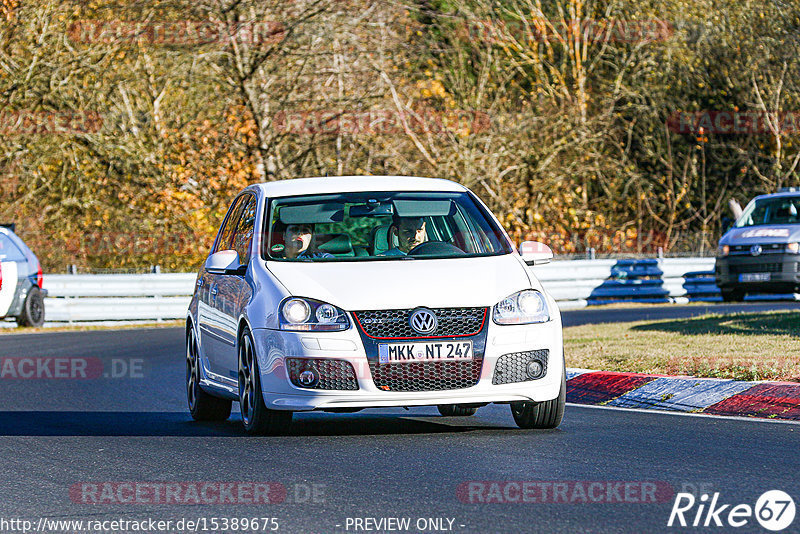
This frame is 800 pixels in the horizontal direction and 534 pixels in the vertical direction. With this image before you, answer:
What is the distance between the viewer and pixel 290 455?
325 inches

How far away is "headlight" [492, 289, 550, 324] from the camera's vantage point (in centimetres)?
880

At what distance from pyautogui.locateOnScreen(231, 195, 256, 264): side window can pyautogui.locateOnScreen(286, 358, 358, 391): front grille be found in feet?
3.98

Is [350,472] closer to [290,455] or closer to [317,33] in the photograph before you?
[290,455]

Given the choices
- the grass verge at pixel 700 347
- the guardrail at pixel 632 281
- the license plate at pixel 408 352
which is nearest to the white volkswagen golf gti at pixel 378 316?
the license plate at pixel 408 352

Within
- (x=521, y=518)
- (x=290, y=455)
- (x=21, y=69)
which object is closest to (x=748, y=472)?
(x=521, y=518)

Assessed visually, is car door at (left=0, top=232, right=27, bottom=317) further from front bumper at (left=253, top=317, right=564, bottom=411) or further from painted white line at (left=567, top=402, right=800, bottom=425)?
front bumper at (left=253, top=317, right=564, bottom=411)

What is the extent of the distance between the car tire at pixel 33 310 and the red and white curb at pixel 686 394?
12.8 metres

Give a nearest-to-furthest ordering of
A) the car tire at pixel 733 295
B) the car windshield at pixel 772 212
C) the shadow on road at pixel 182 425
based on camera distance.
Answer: the shadow on road at pixel 182 425 → the car windshield at pixel 772 212 → the car tire at pixel 733 295

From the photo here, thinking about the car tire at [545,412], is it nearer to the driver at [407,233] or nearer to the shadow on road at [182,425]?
the shadow on road at [182,425]

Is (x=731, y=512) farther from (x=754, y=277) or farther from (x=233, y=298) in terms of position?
(x=754, y=277)

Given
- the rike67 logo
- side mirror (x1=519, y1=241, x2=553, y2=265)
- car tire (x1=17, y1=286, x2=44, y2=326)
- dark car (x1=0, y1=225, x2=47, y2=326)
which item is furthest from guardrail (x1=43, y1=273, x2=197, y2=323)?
the rike67 logo

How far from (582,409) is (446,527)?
4.90 meters

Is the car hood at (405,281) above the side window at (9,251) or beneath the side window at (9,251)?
above

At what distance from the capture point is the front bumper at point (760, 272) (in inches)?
953
